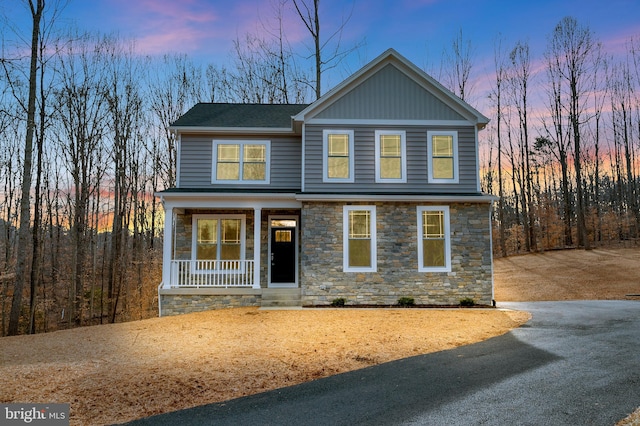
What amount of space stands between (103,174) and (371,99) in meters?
15.8

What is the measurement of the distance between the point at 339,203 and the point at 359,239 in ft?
4.25

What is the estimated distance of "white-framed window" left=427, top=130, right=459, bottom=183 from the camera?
12.4 meters

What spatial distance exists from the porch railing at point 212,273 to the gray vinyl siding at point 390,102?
5657 mm

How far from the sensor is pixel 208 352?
7051 mm

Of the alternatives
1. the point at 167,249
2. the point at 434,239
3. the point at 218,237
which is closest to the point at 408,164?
the point at 434,239

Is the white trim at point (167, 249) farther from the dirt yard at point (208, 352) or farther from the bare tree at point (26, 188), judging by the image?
the bare tree at point (26, 188)

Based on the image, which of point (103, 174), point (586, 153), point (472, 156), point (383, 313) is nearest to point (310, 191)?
point (383, 313)

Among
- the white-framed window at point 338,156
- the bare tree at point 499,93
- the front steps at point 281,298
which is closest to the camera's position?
the front steps at point 281,298

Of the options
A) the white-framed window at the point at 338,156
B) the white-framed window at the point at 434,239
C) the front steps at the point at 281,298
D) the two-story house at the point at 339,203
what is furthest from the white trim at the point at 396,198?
the front steps at the point at 281,298

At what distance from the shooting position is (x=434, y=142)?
12523 millimetres

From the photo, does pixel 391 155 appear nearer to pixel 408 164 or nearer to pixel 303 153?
pixel 408 164

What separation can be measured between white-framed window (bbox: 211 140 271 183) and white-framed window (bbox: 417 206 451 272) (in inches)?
215

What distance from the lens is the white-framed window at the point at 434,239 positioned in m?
11.8

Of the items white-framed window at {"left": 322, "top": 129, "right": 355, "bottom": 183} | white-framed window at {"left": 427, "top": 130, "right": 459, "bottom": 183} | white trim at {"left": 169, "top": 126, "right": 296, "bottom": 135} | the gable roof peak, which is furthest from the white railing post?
white-framed window at {"left": 427, "top": 130, "right": 459, "bottom": 183}
